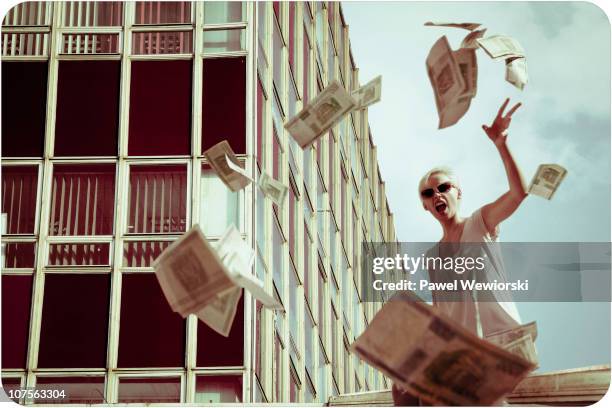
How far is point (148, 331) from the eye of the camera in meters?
9.52

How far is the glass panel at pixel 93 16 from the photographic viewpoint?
10531 mm

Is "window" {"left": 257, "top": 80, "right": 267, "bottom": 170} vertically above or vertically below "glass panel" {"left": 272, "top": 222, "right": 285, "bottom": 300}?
above

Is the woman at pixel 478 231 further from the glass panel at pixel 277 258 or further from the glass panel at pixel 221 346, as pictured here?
the glass panel at pixel 277 258

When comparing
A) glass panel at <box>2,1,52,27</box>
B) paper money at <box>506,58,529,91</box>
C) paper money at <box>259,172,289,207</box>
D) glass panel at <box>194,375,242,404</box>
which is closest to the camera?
paper money at <box>506,58,529,91</box>

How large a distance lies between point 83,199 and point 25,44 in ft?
4.92

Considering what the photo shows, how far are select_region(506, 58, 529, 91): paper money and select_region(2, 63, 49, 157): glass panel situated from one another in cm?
455

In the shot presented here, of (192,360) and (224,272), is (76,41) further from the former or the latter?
(224,272)

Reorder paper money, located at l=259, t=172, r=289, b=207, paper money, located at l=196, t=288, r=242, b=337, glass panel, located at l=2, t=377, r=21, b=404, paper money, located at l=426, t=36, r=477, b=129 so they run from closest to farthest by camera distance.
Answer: paper money, located at l=196, t=288, r=242, b=337 < paper money, located at l=426, t=36, r=477, b=129 < glass panel, located at l=2, t=377, r=21, b=404 < paper money, located at l=259, t=172, r=289, b=207

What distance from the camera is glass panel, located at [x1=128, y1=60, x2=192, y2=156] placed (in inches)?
403

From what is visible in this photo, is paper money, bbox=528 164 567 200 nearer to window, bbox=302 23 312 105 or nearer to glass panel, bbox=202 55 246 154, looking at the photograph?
glass panel, bbox=202 55 246 154

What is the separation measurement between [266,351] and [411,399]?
409 cm

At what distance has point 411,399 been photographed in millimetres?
6086

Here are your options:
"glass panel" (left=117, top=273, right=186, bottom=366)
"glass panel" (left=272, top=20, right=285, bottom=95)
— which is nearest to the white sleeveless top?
"glass panel" (left=117, top=273, right=186, bottom=366)

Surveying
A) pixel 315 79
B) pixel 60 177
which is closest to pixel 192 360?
pixel 60 177
